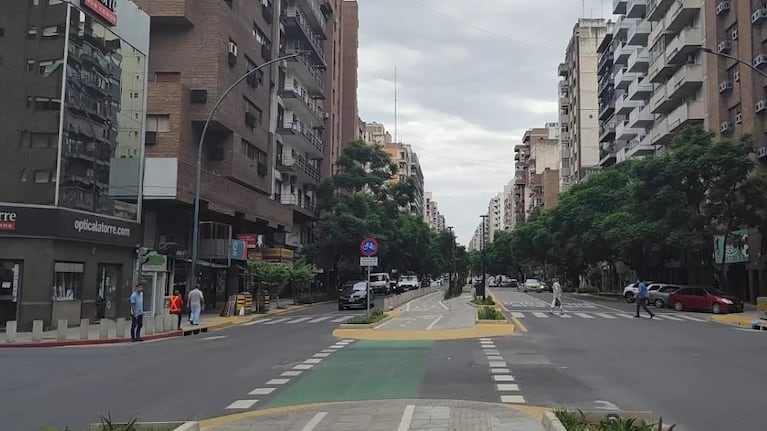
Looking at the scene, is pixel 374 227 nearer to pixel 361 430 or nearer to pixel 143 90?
pixel 143 90

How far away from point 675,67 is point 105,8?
156 feet

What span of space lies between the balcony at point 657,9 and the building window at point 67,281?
174 ft

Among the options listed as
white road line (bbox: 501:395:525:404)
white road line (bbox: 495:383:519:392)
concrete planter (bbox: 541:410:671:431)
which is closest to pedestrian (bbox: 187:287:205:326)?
white road line (bbox: 495:383:519:392)

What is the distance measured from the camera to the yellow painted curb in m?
21.4

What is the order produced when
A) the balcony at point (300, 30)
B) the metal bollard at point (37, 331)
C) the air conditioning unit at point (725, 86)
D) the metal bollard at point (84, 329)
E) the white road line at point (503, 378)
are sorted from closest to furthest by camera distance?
the white road line at point (503, 378)
the metal bollard at point (37, 331)
the metal bollard at point (84, 329)
the air conditioning unit at point (725, 86)
the balcony at point (300, 30)

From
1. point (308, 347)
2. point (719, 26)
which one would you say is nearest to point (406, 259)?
point (719, 26)

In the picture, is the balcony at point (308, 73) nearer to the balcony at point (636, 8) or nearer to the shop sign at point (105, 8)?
the shop sign at point (105, 8)

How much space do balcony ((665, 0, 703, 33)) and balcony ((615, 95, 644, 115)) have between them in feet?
47.1

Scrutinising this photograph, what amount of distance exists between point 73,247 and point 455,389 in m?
20.3

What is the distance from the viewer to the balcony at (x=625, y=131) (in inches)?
2973

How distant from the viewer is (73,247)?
2706cm

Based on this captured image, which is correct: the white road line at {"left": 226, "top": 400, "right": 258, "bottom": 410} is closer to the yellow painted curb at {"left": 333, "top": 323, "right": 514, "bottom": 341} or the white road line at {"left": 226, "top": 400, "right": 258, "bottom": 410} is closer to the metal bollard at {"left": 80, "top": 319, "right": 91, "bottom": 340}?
the yellow painted curb at {"left": 333, "top": 323, "right": 514, "bottom": 341}

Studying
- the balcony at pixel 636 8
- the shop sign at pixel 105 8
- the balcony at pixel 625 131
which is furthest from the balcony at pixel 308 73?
the balcony at pixel 636 8

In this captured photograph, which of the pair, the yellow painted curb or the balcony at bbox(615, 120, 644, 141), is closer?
the yellow painted curb
